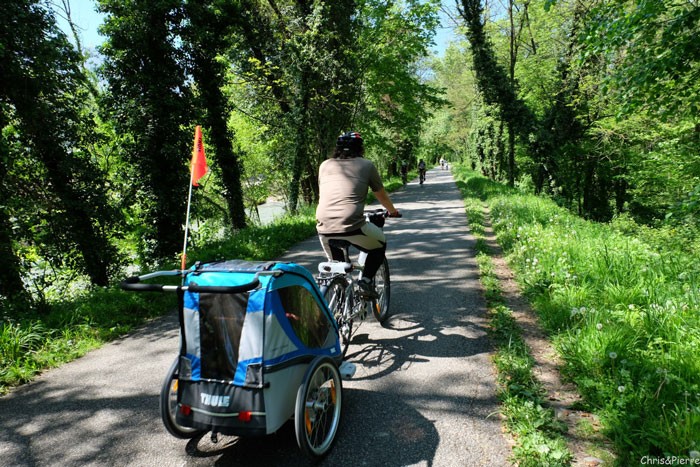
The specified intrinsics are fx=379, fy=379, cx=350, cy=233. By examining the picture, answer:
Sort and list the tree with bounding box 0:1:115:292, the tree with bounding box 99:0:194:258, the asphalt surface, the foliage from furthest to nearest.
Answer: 1. the tree with bounding box 99:0:194:258
2. the tree with bounding box 0:1:115:292
3. the foliage
4. the asphalt surface

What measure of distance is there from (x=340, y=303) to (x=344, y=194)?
3.61 feet

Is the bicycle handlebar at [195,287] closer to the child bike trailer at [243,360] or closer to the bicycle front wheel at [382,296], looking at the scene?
the child bike trailer at [243,360]

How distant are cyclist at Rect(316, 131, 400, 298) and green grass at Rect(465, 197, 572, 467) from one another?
67.4 inches

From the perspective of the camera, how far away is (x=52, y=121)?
7.65 meters

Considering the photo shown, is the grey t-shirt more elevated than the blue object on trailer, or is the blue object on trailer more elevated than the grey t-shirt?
the grey t-shirt

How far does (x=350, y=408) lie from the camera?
3.09m

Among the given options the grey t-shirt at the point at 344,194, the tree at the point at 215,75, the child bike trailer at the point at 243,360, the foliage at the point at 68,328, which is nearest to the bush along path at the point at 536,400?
the child bike trailer at the point at 243,360

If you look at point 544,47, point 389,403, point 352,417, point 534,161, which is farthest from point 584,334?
point 544,47

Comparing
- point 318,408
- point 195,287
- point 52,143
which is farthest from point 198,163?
point 52,143

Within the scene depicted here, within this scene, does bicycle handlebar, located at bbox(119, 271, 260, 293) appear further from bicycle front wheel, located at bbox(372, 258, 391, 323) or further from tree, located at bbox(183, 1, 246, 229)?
tree, located at bbox(183, 1, 246, 229)

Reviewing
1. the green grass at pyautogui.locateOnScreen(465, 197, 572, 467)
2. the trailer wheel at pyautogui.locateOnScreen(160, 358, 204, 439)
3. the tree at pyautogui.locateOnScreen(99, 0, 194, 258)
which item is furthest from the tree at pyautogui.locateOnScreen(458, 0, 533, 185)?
the trailer wheel at pyautogui.locateOnScreen(160, 358, 204, 439)

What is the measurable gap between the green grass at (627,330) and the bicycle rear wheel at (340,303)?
2032 millimetres

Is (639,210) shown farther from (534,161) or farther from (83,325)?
(83,325)

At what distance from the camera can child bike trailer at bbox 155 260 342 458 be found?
223 cm
